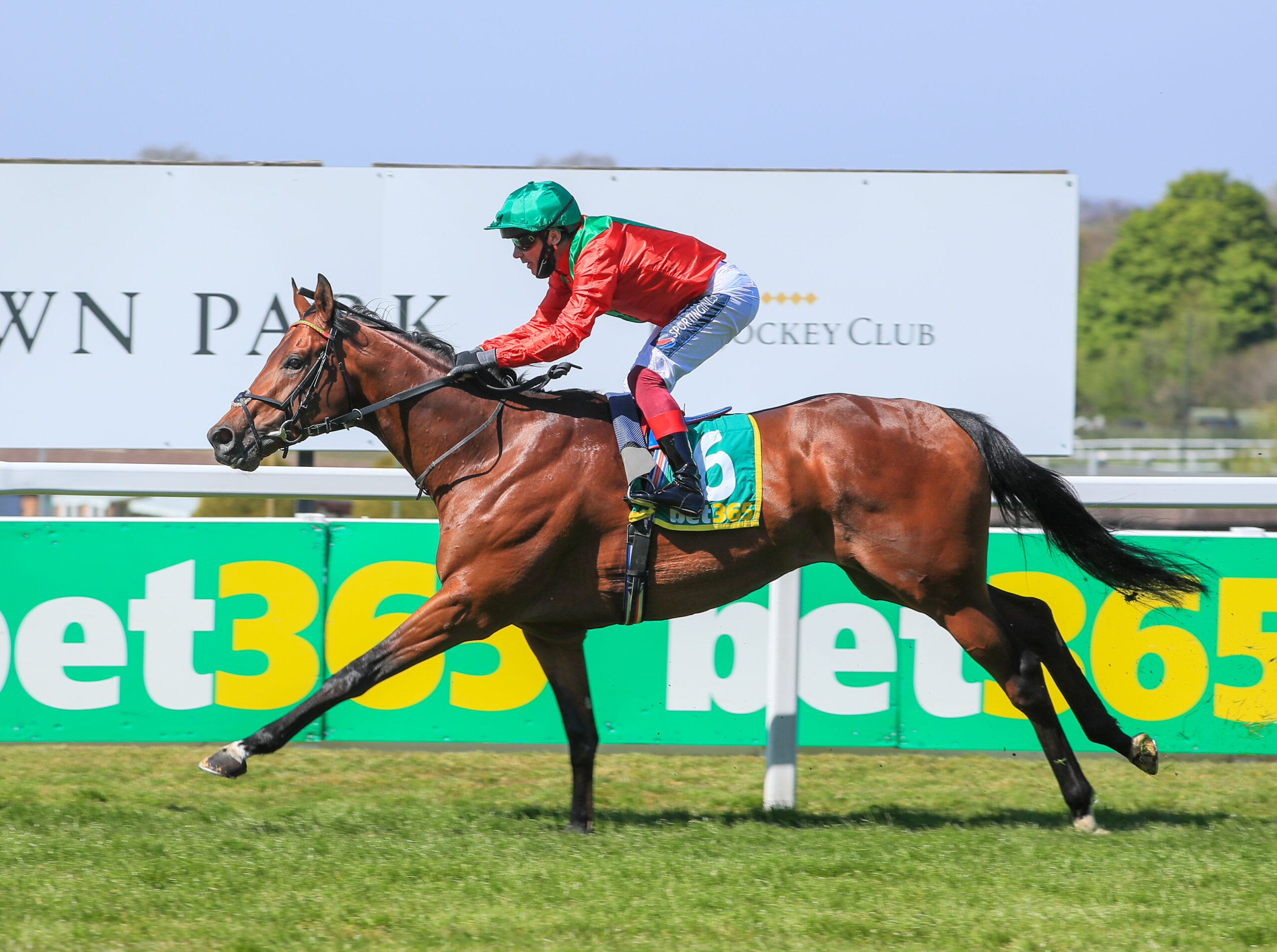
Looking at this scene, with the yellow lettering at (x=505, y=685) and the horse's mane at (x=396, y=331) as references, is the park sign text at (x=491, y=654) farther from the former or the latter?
the horse's mane at (x=396, y=331)

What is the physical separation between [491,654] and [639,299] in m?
1.80

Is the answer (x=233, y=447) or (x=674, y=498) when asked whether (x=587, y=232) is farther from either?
(x=233, y=447)

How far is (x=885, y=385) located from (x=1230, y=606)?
8.60 feet

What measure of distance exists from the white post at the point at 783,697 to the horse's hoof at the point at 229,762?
1.94 metres

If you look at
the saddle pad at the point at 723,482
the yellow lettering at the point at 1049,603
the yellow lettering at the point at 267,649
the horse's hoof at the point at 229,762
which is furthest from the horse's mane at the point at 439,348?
the yellow lettering at the point at 1049,603

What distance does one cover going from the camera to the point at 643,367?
4.37 m

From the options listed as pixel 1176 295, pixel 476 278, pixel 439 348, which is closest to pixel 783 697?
pixel 439 348

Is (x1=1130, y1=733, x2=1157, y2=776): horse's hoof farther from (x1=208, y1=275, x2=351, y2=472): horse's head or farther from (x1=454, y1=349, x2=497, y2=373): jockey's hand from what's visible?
(x1=208, y1=275, x2=351, y2=472): horse's head

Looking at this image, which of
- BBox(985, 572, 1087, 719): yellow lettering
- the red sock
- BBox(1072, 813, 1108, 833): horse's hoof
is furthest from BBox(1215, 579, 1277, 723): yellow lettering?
the red sock

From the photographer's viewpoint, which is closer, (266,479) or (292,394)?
(292,394)

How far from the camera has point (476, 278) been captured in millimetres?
7453

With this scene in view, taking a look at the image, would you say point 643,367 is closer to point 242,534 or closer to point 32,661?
point 242,534

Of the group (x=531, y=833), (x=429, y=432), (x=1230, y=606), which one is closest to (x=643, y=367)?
(x=429, y=432)

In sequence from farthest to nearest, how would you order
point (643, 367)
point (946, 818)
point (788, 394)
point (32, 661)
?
point (788, 394) → point (32, 661) → point (946, 818) → point (643, 367)
